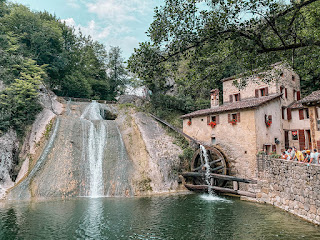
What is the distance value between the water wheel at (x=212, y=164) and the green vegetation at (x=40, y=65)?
683 inches

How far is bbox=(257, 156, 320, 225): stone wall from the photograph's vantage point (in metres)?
10.8

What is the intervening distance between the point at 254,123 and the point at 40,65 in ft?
104

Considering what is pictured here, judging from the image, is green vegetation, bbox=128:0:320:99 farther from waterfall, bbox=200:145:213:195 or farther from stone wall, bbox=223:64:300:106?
stone wall, bbox=223:64:300:106

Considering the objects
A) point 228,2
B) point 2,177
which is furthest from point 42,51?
point 228,2

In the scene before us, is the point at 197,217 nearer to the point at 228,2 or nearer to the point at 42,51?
the point at 228,2

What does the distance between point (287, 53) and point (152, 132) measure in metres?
15.4

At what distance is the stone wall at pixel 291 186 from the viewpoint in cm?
1077

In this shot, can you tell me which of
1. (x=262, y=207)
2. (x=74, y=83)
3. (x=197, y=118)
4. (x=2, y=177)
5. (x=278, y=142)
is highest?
(x=74, y=83)

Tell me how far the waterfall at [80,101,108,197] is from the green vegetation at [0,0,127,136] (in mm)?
6059

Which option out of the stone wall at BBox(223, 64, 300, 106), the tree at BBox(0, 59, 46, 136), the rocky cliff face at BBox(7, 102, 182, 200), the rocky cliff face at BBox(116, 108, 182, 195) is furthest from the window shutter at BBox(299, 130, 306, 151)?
the tree at BBox(0, 59, 46, 136)

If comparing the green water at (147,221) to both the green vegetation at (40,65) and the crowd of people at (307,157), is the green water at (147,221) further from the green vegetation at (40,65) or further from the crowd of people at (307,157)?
the green vegetation at (40,65)

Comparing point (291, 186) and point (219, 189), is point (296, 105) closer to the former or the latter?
point (219, 189)

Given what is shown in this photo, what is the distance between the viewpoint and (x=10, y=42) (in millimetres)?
26594

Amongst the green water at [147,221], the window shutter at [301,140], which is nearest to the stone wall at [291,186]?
the green water at [147,221]
